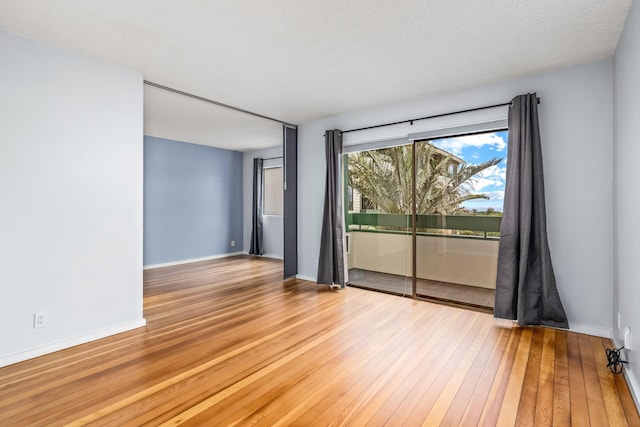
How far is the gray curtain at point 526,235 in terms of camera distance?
3.08 meters

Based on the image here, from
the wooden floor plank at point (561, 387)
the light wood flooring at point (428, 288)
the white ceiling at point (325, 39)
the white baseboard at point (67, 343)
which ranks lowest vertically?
the wooden floor plank at point (561, 387)

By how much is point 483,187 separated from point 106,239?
397cm

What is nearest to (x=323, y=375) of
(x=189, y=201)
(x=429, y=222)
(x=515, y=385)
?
(x=515, y=385)

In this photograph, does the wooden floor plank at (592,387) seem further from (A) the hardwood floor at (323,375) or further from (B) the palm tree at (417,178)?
(B) the palm tree at (417,178)

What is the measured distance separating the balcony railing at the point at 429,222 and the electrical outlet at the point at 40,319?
140 inches

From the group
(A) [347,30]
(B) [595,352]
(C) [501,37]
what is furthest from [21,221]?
(B) [595,352]

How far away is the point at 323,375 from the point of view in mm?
2244

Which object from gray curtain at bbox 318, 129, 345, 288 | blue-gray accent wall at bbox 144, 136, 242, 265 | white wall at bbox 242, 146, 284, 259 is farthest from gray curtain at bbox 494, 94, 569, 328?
blue-gray accent wall at bbox 144, 136, 242, 265

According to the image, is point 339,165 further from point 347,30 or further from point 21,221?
point 21,221

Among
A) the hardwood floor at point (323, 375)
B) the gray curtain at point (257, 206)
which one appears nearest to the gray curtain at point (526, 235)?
the hardwood floor at point (323, 375)

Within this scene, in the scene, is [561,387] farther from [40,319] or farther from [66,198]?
[66,198]

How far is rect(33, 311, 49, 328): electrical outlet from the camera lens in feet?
8.31

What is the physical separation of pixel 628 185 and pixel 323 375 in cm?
252

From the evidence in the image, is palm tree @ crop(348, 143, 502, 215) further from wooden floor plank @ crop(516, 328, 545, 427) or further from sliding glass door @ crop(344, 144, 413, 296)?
wooden floor plank @ crop(516, 328, 545, 427)
